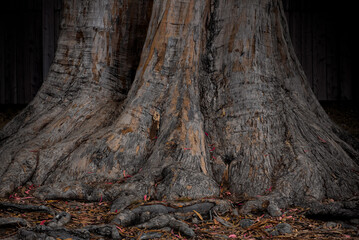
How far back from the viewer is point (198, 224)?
107 inches

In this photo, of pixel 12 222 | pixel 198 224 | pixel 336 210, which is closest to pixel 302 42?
pixel 336 210

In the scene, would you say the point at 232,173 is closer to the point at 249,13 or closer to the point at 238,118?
the point at 238,118

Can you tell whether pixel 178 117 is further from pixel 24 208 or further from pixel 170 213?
pixel 24 208

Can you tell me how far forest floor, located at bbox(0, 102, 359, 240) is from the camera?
2.43 m

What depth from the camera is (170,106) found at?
143 inches

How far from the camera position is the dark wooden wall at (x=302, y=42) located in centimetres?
868

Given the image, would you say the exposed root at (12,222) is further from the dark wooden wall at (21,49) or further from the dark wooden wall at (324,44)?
the dark wooden wall at (324,44)

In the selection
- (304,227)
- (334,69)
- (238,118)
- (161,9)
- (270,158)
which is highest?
(161,9)

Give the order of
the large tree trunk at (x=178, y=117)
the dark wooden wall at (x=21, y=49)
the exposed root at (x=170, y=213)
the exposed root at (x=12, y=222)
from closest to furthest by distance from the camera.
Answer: the exposed root at (x=12, y=222), the exposed root at (x=170, y=213), the large tree trunk at (x=178, y=117), the dark wooden wall at (x=21, y=49)

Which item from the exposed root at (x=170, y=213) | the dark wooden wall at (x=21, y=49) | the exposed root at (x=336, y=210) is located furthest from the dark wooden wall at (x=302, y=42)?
the exposed root at (x=170, y=213)

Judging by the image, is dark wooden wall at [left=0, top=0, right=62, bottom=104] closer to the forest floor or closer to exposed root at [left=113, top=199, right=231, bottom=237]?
the forest floor

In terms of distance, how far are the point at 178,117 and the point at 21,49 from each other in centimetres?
704

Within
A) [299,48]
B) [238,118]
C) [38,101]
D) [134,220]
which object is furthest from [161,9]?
[299,48]

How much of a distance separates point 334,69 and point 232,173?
658cm
